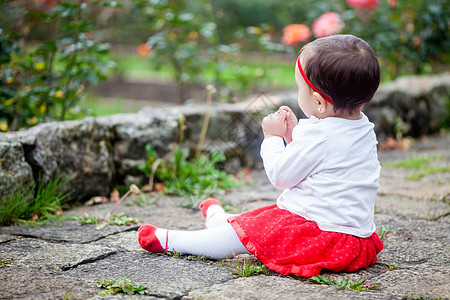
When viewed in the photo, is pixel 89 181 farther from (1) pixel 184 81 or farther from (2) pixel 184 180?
(1) pixel 184 81

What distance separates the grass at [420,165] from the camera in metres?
3.23

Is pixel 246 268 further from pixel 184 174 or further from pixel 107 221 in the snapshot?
pixel 184 174

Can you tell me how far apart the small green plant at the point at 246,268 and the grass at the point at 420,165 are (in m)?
1.72

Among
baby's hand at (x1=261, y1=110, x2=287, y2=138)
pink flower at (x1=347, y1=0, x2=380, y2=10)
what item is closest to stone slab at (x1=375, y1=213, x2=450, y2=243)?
baby's hand at (x1=261, y1=110, x2=287, y2=138)

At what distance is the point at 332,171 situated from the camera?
5.51ft

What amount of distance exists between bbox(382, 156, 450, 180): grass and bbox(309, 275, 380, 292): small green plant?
172 centimetres

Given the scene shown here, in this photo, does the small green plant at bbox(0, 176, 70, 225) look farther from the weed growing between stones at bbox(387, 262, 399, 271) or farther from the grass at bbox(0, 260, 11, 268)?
the weed growing between stones at bbox(387, 262, 399, 271)

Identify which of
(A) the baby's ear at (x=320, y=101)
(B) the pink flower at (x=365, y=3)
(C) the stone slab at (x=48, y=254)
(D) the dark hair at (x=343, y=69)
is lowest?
(C) the stone slab at (x=48, y=254)

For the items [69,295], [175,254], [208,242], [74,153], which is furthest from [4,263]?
[74,153]

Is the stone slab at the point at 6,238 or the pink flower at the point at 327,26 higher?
the pink flower at the point at 327,26

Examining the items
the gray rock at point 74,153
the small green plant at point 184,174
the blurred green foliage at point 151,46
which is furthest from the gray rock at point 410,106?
the gray rock at point 74,153

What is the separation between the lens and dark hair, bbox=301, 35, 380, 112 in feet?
5.26

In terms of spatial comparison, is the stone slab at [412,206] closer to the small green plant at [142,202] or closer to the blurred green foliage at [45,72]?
the small green plant at [142,202]

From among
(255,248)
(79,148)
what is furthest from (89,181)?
(255,248)
